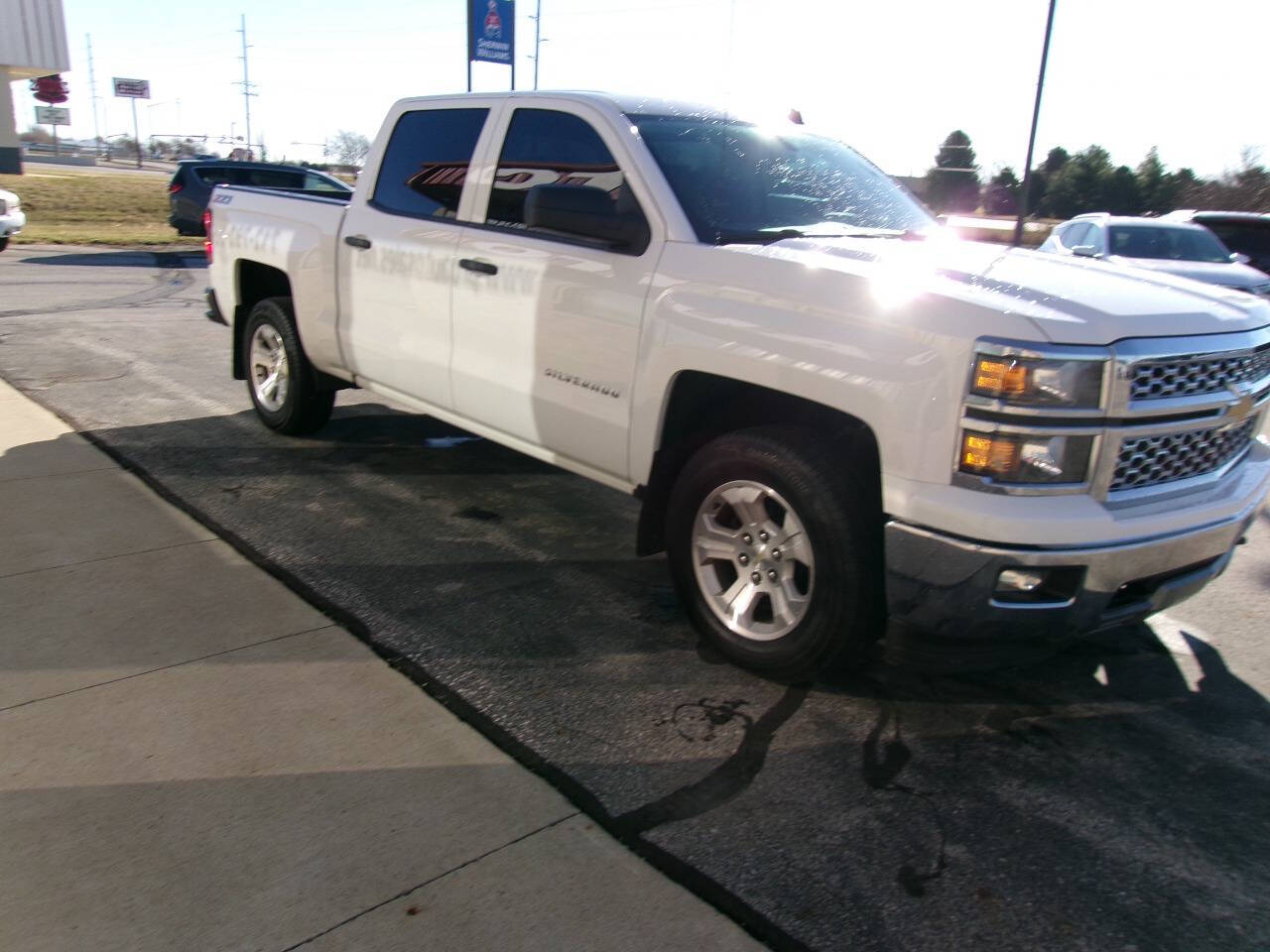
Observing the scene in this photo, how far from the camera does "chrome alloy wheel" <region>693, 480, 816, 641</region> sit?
3.41 m

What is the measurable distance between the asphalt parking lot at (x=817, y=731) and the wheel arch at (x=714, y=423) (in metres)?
0.58

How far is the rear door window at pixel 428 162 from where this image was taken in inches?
189

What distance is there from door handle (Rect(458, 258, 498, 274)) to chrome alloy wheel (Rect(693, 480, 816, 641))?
61.3 inches

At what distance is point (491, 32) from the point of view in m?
24.9

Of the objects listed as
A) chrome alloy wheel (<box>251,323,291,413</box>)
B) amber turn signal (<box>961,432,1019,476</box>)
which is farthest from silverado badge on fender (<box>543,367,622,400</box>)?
chrome alloy wheel (<box>251,323,291,413</box>)

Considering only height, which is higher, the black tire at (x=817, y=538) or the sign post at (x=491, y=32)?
the sign post at (x=491, y=32)

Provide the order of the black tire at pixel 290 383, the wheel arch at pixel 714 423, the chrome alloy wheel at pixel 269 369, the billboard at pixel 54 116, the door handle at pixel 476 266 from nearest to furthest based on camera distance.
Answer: the wheel arch at pixel 714 423
the door handle at pixel 476 266
the black tire at pixel 290 383
the chrome alloy wheel at pixel 269 369
the billboard at pixel 54 116

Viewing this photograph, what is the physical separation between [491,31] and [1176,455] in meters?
25.0

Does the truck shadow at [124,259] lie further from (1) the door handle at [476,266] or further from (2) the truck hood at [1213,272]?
(2) the truck hood at [1213,272]

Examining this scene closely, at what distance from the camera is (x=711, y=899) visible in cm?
249

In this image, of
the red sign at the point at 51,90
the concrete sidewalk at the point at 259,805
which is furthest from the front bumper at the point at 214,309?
the red sign at the point at 51,90

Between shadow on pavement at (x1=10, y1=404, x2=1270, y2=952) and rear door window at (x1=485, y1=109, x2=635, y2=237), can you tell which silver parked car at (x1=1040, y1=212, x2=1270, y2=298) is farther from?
shadow on pavement at (x1=10, y1=404, x2=1270, y2=952)

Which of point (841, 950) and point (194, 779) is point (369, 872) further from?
point (841, 950)

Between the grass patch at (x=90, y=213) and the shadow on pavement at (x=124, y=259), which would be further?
the grass patch at (x=90, y=213)
